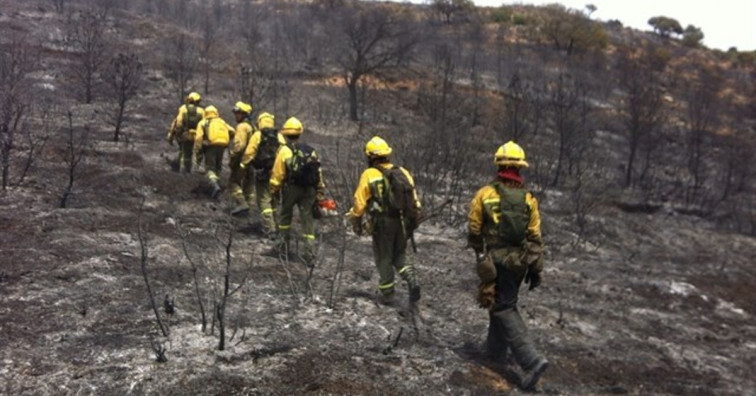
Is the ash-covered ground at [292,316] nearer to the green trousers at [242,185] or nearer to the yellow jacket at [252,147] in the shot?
the green trousers at [242,185]

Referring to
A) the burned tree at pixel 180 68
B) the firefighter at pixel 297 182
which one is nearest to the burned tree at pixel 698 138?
the firefighter at pixel 297 182

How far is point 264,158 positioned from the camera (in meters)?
7.49

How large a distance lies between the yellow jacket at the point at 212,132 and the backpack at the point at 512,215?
547 cm

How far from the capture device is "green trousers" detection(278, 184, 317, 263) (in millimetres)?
6730

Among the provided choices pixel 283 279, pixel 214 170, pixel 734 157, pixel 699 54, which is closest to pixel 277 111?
pixel 214 170

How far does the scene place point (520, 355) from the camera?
4.38 meters

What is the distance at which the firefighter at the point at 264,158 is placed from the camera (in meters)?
7.48

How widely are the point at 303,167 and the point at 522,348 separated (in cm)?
324

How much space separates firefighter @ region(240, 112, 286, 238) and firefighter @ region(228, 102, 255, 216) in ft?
0.74

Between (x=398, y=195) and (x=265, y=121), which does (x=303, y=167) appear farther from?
(x=398, y=195)

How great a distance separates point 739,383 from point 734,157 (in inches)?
671

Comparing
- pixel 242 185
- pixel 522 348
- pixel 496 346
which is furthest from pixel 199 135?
pixel 522 348

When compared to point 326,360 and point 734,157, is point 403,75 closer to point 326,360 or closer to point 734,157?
point 734,157

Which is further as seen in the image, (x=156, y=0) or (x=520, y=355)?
(x=156, y=0)
